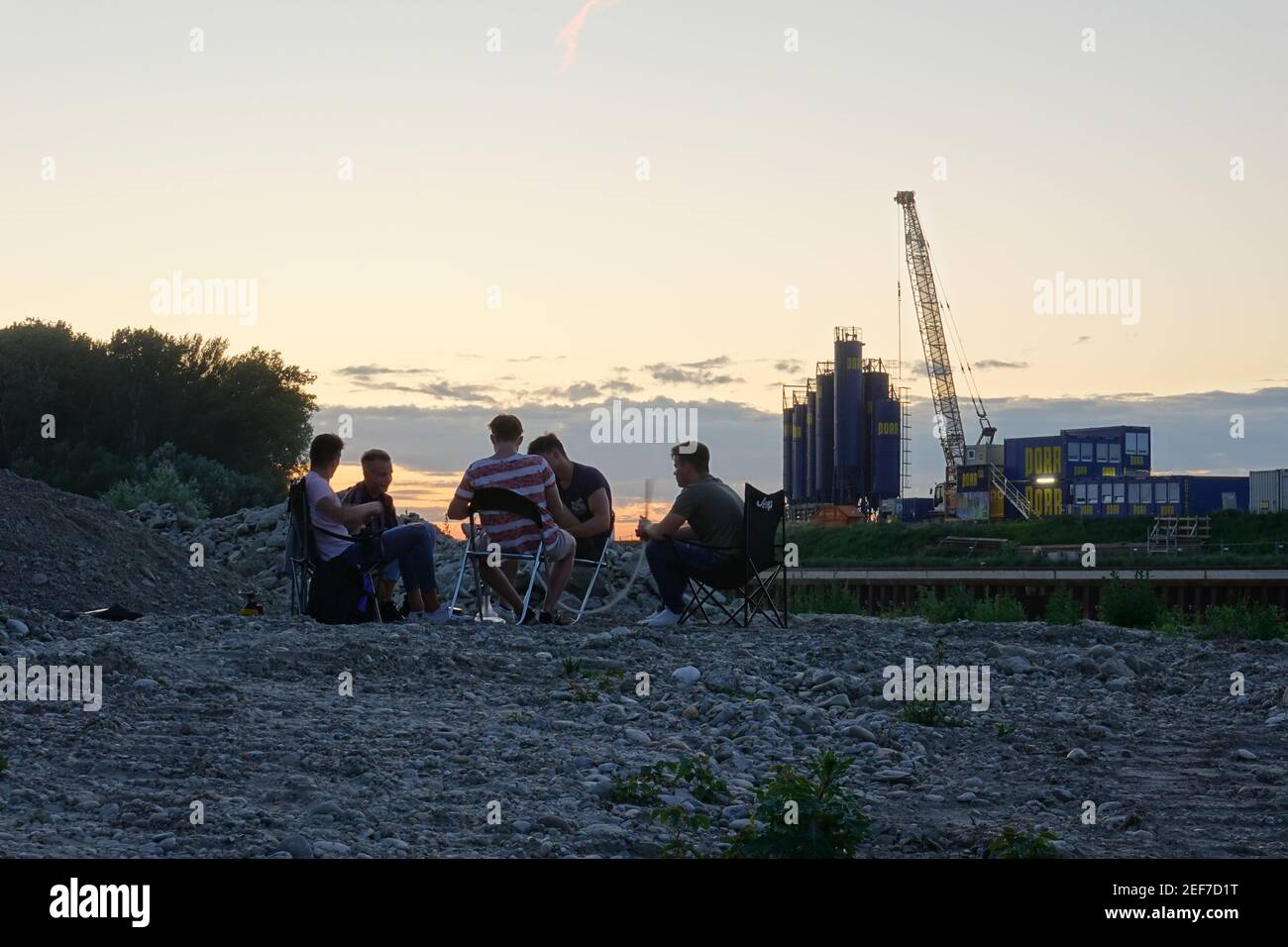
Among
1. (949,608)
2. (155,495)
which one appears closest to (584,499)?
(949,608)

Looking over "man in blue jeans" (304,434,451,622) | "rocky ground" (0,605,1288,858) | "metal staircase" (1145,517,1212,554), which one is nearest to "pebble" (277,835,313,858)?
"rocky ground" (0,605,1288,858)

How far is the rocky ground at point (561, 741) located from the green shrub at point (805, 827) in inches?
13.5

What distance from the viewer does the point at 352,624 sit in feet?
29.8

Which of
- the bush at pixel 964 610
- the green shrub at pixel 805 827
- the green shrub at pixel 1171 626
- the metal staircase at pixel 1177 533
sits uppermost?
the green shrub at pixel 805 827

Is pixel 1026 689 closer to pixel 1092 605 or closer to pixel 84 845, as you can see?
pixel 84 845

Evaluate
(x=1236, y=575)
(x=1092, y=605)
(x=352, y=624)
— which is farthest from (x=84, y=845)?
(x=1236, y=575)

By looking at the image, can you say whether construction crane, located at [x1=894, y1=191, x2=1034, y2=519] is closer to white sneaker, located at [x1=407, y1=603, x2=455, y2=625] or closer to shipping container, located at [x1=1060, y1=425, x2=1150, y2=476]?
shipping container, located at [x1=1060, y1=425, x2=1150, y2=476]

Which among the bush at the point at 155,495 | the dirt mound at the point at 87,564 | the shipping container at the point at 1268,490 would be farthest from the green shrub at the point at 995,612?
the shipping container at the point at 1268,490

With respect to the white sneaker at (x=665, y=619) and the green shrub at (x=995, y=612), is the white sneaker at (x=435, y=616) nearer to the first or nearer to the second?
the white sneaker at (x=665, y=619)

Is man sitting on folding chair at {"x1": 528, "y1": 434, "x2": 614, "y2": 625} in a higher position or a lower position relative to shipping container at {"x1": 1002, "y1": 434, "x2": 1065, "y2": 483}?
lower

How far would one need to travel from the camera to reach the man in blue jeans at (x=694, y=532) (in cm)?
980

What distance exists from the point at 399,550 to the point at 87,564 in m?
6.21

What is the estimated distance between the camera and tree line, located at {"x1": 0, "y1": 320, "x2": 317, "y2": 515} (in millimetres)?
43781

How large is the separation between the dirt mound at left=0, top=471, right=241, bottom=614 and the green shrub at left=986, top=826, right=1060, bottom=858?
10287 millimetres
